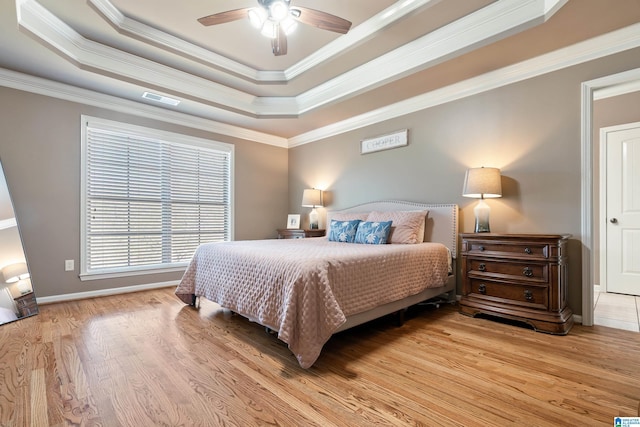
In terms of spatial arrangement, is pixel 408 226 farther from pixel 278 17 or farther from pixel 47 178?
pixel 47 178

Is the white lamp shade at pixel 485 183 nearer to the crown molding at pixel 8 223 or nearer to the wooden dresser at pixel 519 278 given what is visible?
the wooden dresser at pixel 519 278

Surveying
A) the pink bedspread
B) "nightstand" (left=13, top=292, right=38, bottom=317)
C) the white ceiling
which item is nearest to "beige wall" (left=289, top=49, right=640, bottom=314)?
the white ceiling

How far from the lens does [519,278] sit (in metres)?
2.59

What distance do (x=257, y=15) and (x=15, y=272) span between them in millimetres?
3309

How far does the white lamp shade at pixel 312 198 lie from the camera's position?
481 centimetres

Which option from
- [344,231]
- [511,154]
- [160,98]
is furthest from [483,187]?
[160,98]

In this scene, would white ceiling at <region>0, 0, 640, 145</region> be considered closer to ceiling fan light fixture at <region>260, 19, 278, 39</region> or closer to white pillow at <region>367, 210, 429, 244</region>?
ceiling fan light fixture at <region>260, 19, 278, 39</region>

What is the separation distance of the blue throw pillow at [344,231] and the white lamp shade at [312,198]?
3.53 feet

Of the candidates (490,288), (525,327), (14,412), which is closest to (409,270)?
(490,288)

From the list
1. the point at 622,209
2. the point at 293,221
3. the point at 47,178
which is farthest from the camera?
the point at 293,221

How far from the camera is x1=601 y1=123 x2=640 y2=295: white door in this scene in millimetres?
3594

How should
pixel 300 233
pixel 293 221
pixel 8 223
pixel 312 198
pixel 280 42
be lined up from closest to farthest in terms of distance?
pixel 280 42
pixel 8 223
pixel 300 233
pixel 312 198
pixel 293 221

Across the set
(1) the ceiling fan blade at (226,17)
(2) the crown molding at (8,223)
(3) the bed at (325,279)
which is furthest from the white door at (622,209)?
(2) the crown molding at (8,223)

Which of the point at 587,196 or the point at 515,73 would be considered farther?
the point at 515,73
